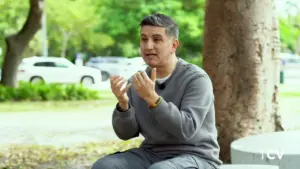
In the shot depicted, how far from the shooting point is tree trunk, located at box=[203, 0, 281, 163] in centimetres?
691

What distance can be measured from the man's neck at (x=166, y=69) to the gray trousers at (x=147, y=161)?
0.43 m

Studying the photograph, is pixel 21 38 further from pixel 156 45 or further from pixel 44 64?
pixel 156 45

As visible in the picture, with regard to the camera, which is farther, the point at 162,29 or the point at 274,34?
the point at 274,34

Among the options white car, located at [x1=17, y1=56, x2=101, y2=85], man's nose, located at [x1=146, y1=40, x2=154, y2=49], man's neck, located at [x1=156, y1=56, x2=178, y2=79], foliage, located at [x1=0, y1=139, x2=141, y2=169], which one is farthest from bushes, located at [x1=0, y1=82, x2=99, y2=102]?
man's nose, located at [x1=146, y1=40, x2=154, y2=49]

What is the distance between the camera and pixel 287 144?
4.62 m

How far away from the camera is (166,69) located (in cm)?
344

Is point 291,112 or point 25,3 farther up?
point 25,3

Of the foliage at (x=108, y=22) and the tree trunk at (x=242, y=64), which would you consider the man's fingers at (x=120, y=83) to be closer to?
the tree trunk at (x=242, y=64)

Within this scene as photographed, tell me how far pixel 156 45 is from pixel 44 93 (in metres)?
17.4

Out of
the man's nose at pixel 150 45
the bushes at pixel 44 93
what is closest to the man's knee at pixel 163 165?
the man's nose at pixel 150 45

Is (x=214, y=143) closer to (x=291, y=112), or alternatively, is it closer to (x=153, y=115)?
(x=153, y=115)

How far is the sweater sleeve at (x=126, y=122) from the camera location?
11.3ft

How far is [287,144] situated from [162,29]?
175cm

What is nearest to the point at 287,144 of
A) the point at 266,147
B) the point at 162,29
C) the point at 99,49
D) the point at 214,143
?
the point at 266,147
